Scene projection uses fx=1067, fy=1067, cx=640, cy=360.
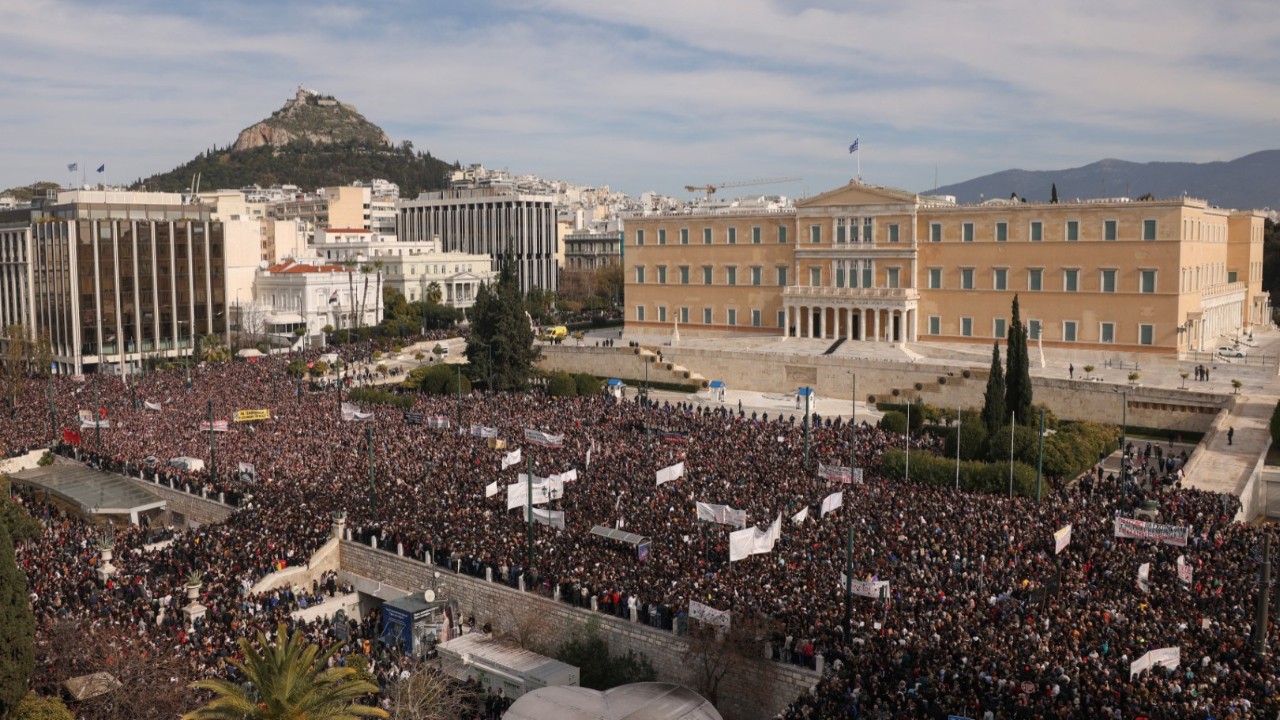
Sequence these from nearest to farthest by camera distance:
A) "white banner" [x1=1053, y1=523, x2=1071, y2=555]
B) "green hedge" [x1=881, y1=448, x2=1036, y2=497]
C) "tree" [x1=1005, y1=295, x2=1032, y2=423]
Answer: "white banner" [x1=1053, y1=523, x2=1071, y2=555] < "green hedge" [x1=881, y1=448, x2=1036, y2=497] < "tree" [x1=1005, y1=295, x2=1032, y2=423]

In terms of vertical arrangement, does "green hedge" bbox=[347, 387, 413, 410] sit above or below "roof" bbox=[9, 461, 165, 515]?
above

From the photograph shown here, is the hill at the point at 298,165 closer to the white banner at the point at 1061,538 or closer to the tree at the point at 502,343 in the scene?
the tree at the point at 502,343

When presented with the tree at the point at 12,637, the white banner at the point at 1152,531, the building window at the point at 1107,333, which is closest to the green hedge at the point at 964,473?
the white banner at the point at 1152,531

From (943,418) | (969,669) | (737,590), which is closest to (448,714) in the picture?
(737,590)

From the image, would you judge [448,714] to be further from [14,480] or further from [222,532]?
[14,480]

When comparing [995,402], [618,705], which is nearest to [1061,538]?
[618,705]

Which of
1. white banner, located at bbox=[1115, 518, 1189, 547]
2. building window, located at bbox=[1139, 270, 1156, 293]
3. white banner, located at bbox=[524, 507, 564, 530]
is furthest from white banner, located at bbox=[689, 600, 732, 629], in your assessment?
building window, located at bbox=[1139, 270, 1156, 293]

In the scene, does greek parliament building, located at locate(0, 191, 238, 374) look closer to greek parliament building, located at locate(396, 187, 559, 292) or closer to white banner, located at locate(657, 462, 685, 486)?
greek parliament building, located at locate(396, 187, 559, 292)
